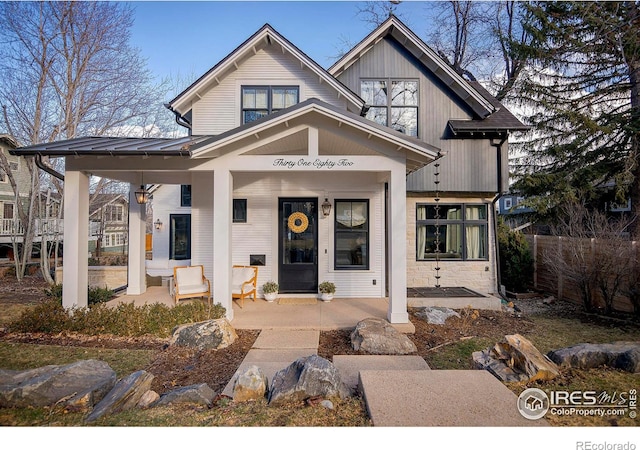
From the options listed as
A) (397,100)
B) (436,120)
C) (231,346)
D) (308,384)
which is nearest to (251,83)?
(397,100)

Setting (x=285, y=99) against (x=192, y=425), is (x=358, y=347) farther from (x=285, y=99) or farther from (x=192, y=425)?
(x=285, y=99)

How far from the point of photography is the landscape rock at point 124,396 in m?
3.36

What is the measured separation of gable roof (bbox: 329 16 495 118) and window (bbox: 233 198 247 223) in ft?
15.0

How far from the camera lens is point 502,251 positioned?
11102 millimetres

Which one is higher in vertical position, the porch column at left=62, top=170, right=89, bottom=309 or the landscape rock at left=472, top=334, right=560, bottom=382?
the porch column at left=62, top=170, right=89, bottom=309

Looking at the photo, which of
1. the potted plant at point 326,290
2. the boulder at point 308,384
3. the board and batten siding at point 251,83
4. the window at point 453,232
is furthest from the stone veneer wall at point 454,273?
the boulder at point 308,384

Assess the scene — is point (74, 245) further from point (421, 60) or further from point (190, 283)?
point (421, 60)

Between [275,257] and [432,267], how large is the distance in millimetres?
4688

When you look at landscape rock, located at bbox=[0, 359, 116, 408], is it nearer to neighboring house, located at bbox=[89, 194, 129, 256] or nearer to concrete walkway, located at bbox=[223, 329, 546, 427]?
concrete walkway, located at bbox=[223, 329, 546, 427]

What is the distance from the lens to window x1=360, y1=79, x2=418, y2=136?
982 cm

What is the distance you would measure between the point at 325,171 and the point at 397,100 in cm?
425

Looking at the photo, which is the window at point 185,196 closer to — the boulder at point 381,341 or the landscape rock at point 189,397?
the boulder at point 381,341

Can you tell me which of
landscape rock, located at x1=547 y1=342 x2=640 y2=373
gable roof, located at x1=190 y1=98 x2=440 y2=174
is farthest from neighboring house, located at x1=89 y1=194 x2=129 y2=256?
landscape rock, located at x1=547 y1=342 x2=640 y2=373

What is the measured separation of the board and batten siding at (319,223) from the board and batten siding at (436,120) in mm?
1871
